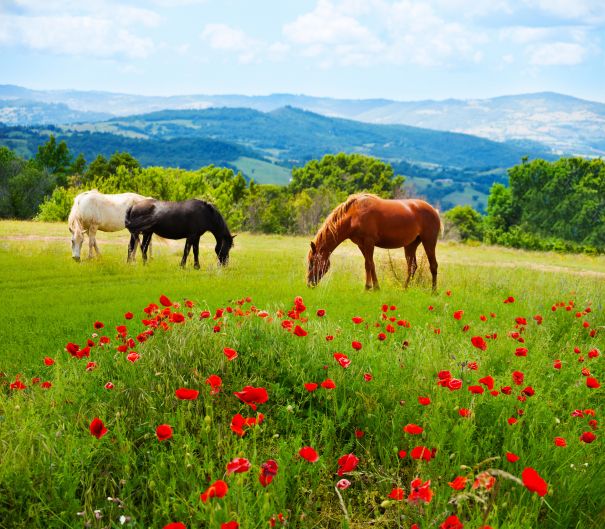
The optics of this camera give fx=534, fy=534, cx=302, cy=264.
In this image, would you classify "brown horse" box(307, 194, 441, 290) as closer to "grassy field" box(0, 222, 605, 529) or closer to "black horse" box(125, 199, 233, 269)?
"black horse" box(125, 199, 233, 269)

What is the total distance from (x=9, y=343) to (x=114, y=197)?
11.4 meters

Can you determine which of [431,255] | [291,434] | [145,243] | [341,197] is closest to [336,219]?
[431,255]

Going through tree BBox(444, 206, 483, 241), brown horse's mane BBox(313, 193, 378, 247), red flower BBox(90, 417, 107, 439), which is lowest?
tree BBox(444, 206, 483, 241)

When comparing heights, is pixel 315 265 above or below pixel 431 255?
below

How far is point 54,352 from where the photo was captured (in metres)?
7.25

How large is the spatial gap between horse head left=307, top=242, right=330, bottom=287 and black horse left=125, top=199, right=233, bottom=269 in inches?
176

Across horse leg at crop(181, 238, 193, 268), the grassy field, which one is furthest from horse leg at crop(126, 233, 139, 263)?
the grassy field

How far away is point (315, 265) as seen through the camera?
42.8 ft

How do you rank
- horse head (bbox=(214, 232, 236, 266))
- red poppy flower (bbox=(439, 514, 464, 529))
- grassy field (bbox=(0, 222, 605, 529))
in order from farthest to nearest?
horse head (bbox=(214, 232, 236, 266))
grassy field (bbox=(0, 222, 605, 529))
red poppy flower (bbox=(439, 514, 464, 529))

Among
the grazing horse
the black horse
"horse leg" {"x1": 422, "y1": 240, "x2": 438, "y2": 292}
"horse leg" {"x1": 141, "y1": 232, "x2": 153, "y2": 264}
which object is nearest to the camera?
"horse leg" {"x1": 422, "y1": 240, "x2": 438, "y2": 292}

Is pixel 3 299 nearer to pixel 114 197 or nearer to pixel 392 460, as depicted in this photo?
pixel 114 197

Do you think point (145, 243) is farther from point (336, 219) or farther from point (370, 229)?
point (370, 229)

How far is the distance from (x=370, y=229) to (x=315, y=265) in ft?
5.26

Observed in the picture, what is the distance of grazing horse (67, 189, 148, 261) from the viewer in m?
17.2
